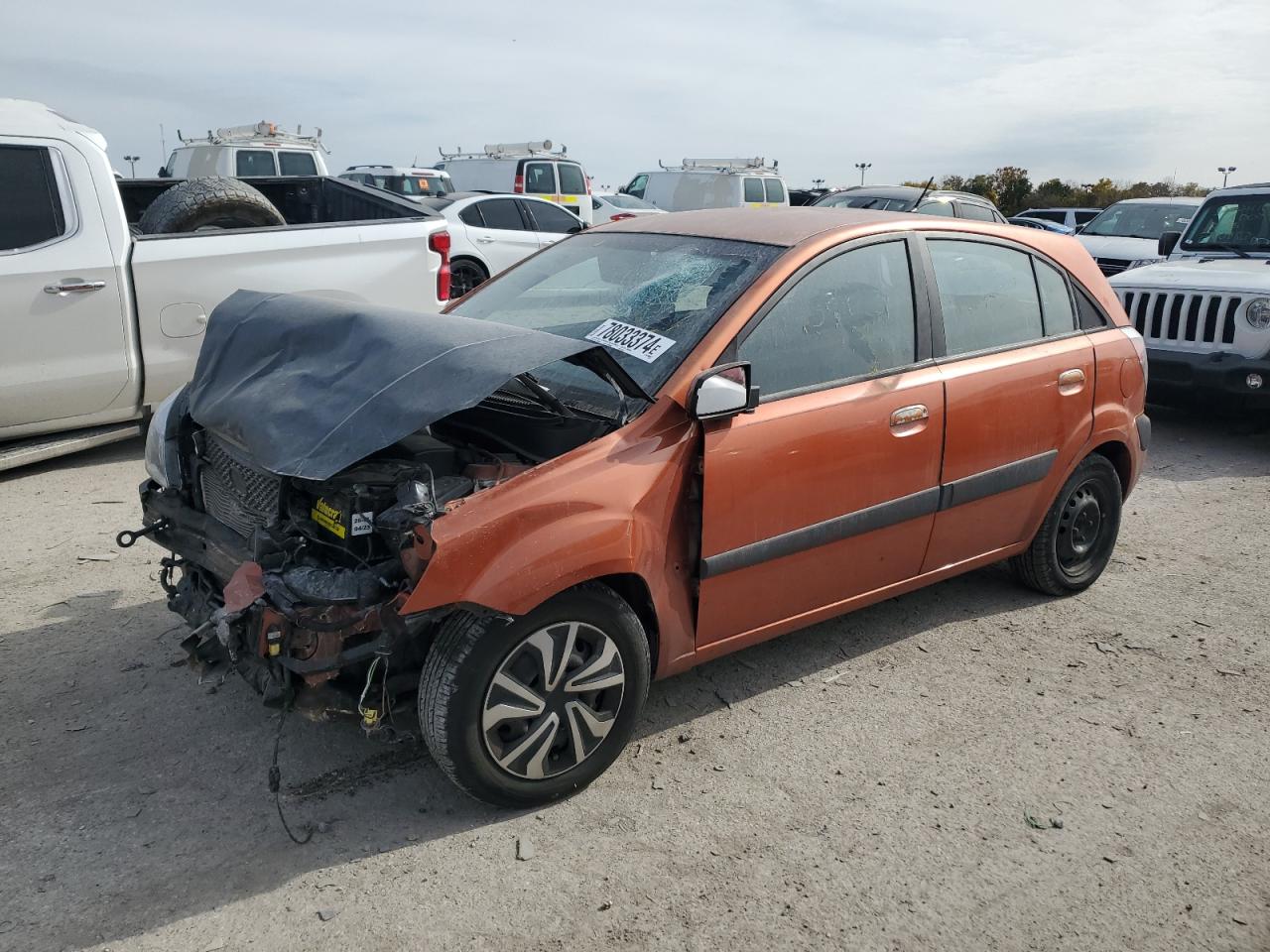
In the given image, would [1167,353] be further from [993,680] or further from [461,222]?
[461,222]

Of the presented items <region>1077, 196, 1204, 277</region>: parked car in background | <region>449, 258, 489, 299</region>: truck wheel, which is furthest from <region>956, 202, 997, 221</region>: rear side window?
<region>449, 258, 489, 299</region>: truck wheel

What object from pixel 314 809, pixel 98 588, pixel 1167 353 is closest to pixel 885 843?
pixel 314 809

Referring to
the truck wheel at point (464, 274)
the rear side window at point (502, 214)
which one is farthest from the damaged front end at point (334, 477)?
the rear side window at point (502, 214)

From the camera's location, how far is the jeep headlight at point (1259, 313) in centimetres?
761

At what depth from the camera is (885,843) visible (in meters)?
3.07

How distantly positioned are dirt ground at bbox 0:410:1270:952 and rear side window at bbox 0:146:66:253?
2.31m

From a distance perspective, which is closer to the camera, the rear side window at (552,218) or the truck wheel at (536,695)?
the truck wheel at (536,695)

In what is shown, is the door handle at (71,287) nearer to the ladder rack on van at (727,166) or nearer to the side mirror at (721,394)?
the side mirror at (721,394)

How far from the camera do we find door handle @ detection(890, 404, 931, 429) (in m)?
3.77

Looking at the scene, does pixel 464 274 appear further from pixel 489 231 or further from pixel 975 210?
pixel 975 210

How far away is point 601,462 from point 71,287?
423 centimetres

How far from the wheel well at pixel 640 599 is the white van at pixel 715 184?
19.0 metres

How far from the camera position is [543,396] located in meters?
3.26

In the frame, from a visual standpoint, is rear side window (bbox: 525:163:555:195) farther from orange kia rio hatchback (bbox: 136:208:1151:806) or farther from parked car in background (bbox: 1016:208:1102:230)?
orange kia rio hatchback (bbox: 136:208:1151:806)
